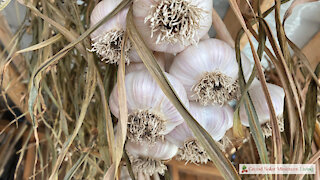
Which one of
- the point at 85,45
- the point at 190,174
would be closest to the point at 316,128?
the point at 85,45

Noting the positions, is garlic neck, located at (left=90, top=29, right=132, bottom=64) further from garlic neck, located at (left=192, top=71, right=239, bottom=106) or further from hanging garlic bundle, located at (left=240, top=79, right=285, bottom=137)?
hanging garlic bundle, located at (left=240, top=79, right=285, bottom=137)

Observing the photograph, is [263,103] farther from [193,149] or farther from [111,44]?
[111,44]

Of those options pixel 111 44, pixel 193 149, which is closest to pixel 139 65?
pixel 111 44

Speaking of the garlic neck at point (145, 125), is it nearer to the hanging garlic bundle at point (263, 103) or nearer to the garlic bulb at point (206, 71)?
the garlic bulb at point (206, 71)

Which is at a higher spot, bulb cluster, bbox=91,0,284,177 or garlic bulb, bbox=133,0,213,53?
garlic bulb, bbox=133,0,213,53

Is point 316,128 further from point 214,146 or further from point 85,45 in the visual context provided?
point 85,45

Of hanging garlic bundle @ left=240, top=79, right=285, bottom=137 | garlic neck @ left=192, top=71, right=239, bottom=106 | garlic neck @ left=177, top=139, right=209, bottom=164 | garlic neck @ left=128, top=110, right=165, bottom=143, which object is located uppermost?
garlic neck @ left=192, top=71, right=239, bottom=106

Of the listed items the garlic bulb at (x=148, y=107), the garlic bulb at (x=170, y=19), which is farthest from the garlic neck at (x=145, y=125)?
the garlic bulb at (x=170, y=19)

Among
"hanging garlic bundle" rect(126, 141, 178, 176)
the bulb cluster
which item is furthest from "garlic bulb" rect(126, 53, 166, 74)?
"hanging garlic bundle" rect(126, 141, 178, 176)
